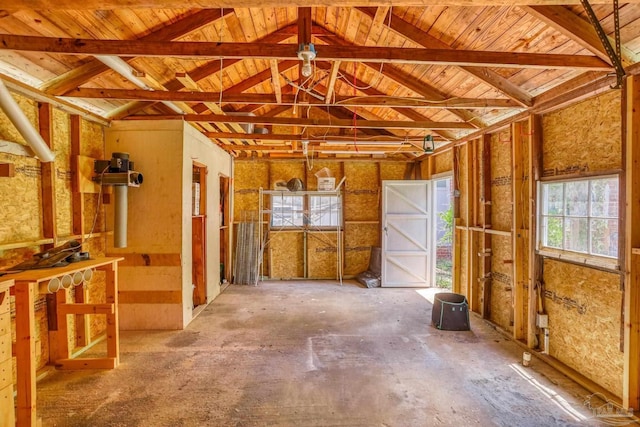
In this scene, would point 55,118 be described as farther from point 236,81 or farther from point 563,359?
point 563,359

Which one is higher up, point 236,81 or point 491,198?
point 236,81

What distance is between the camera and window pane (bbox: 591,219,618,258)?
2.61 meters

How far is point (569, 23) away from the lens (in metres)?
2.21

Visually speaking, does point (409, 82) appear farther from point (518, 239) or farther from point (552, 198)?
point (518, 239)

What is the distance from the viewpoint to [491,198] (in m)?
4.38

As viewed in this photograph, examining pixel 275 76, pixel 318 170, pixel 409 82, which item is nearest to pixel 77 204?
pixel 275 76

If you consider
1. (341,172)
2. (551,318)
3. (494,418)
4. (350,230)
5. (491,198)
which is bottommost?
(494,418)

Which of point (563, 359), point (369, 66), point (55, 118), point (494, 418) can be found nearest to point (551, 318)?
point (563, 359)

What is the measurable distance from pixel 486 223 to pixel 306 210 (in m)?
3.64

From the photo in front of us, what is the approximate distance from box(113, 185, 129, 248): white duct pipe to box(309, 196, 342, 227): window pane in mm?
3974

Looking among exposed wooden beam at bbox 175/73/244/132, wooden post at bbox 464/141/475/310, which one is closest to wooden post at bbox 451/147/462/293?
wooden post at bbox 464/141/475/310

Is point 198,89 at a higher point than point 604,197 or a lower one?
higher

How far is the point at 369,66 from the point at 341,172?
330cm

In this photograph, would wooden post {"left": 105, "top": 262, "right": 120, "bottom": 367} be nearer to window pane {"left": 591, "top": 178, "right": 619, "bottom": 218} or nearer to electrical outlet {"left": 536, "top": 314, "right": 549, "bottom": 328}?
electrical outlet {"left": 536, "top": 314, "right": 549, "bottom": 328}
